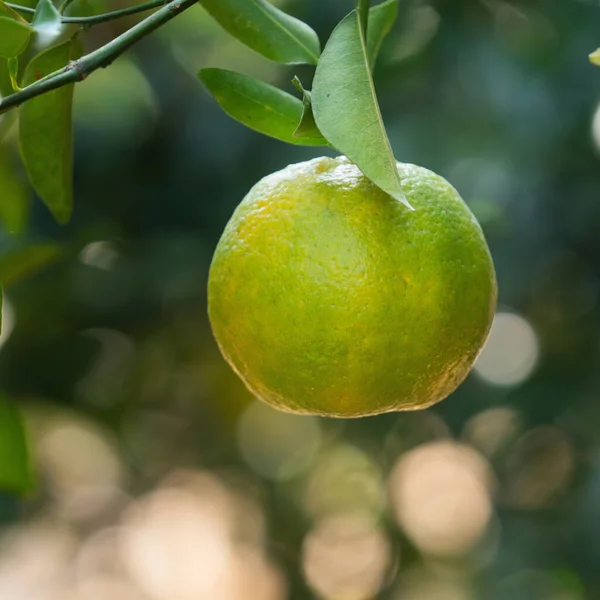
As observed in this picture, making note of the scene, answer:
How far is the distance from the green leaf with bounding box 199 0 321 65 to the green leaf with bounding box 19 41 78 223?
0.46ft

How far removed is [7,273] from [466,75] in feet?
4.02

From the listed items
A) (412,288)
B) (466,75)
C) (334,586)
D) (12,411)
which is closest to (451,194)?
(412,288)

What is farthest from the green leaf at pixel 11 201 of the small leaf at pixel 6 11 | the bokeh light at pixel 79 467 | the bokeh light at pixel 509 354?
the bokeh light at pixel 79 467

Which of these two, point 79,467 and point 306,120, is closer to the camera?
point 306,120

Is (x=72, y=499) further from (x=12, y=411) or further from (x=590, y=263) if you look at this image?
(x=12, y=411)

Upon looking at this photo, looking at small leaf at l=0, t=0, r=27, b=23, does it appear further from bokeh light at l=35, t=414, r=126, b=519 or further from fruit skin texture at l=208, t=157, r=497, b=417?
bokeh light at l=35, t=414, r=126, b=519

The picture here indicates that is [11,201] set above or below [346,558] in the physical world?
above

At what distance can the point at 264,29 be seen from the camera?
2.56 ft

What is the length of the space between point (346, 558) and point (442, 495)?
0.52m

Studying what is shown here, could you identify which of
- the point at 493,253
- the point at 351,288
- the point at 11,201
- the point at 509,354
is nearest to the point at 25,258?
the point at 11,201

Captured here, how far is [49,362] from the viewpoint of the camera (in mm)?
2178

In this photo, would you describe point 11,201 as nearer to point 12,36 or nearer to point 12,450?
point 12,450

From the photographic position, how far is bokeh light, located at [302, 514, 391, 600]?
307 centimetres

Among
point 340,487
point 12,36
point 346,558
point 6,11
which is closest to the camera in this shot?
point 12,36
